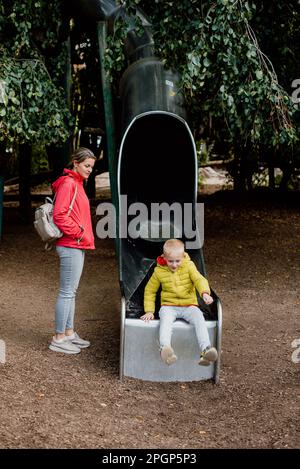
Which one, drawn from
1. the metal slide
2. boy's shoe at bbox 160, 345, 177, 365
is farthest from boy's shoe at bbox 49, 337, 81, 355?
boy's shoe at bbox 160, 345, 177, 365

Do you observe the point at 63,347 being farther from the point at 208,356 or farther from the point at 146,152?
the point at 146,152

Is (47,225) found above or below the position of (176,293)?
above

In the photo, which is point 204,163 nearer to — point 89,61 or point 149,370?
point 89,61

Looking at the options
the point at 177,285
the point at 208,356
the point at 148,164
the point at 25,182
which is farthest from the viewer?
the point at 25,182

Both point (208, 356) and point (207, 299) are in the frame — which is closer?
point (208, 356)

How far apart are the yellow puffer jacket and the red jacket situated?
0.62 metres

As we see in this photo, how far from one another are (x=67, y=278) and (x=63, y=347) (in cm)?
60

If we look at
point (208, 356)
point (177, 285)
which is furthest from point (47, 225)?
point (208, 356)

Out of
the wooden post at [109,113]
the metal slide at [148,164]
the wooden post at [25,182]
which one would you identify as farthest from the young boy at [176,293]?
the wooden post at [25,182]

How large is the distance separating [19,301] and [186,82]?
303 cm

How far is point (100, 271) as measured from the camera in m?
9.11

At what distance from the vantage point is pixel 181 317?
545cm

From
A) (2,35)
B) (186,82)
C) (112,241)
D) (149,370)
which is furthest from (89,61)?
(149,370)

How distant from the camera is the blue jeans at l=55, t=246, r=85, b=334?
Result: 18.7 ft
